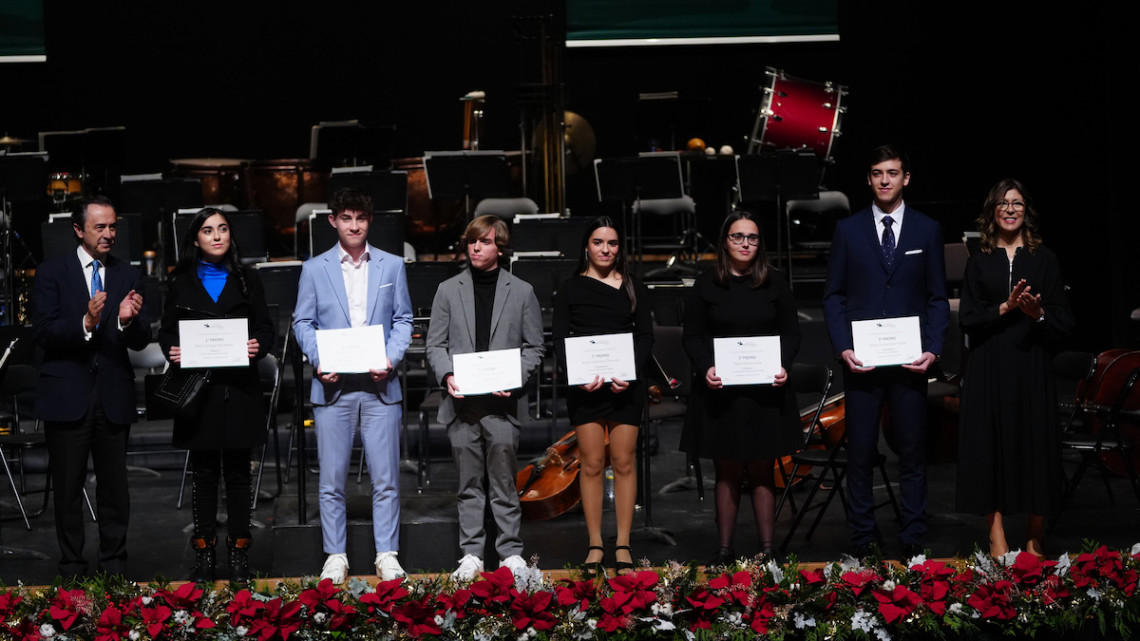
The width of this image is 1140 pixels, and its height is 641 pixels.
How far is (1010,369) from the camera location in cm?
492

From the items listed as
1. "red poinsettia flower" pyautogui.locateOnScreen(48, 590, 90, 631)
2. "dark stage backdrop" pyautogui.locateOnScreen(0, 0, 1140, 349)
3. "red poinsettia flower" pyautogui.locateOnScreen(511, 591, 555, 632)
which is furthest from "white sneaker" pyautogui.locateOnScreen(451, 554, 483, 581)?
"dark stage backdrop" pyautogui.locateOnScreen(0, 0, 1140, 349)

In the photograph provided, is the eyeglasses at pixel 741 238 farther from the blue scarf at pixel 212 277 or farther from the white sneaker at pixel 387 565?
the blue scarf at pixel 212 277

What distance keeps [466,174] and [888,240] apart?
5172 millimetres

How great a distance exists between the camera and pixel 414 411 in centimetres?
858

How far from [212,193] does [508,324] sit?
7792 mm

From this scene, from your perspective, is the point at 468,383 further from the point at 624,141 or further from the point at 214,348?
the point at 624,141

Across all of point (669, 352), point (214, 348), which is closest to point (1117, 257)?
point (669, 352)

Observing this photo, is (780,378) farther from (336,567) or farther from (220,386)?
(220,386)

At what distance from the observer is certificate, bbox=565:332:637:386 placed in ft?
16.3

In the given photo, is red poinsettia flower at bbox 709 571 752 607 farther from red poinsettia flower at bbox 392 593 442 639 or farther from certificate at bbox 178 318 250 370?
certificate at bbox 178 318 250 370

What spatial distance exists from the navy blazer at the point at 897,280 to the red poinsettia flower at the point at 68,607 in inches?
115

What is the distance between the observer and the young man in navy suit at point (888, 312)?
4953 mm

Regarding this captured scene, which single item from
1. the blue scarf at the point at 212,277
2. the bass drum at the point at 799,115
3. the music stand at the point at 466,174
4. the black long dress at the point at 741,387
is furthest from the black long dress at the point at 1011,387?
the bass drum at the point at 799,115

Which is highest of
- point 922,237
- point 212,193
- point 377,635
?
point 212,193
